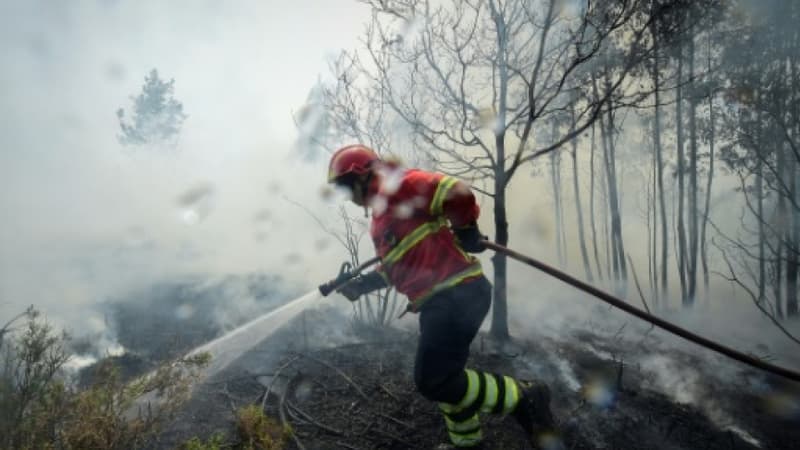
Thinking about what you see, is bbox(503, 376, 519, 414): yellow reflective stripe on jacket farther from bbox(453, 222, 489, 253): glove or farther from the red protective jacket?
bbox(453, 222, 489, 253): glove

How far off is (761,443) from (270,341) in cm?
534

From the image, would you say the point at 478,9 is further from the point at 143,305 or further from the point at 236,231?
the point at 236,231

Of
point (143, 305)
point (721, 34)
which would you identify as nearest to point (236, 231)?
point (143, 305)

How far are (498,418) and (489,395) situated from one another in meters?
0.94

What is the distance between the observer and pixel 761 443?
14.0ft

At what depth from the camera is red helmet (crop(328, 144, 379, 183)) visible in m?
2.88

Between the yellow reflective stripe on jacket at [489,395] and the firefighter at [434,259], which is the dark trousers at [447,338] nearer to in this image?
the firefighter at [434,259]

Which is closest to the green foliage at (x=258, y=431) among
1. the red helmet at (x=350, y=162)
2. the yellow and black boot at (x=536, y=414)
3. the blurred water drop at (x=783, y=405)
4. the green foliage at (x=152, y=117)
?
the yellow and black boot at (x=536, y=414)

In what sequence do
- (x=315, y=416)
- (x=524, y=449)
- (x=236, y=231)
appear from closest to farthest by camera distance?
(x=524, y=449) < (x=315, y=416) < (x=236, y=231)

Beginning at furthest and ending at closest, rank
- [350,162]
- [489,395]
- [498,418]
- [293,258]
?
[293,258]
[498,418]
[489,395]
[350,162]

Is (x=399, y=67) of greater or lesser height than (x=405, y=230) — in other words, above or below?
above

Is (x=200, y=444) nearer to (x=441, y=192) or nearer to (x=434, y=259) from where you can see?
(x=434, y=259)

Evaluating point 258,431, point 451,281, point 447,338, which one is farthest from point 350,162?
point 258,431

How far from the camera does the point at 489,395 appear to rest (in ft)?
9.84
